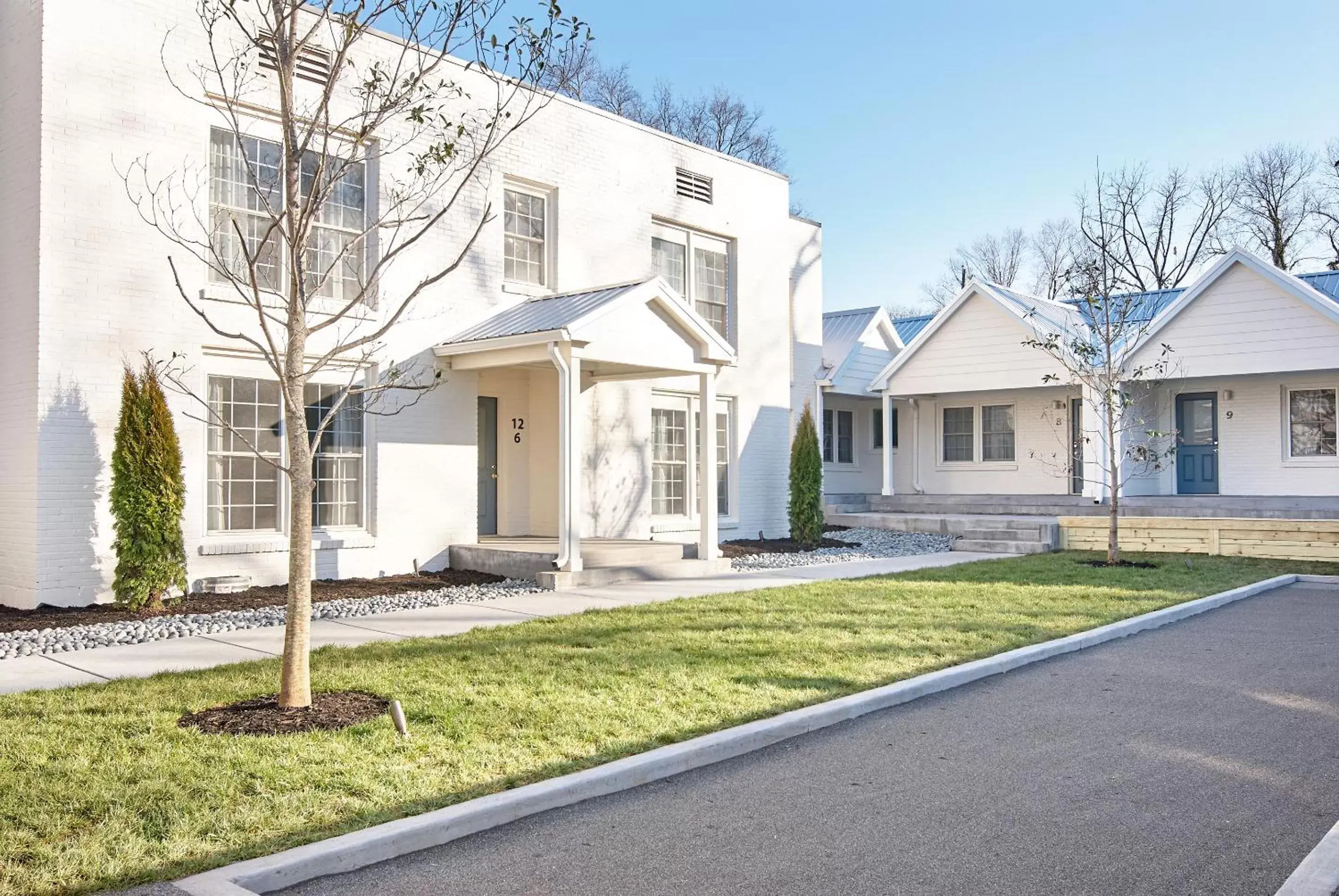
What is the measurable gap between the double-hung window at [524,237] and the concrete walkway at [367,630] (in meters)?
4.87

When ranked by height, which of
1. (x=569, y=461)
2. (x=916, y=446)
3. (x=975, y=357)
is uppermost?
(x=975, y=357)

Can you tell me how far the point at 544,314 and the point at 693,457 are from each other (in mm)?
3131

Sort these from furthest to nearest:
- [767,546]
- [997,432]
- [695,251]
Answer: [997,432]
[695,251]
[767,546]

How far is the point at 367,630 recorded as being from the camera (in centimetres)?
970

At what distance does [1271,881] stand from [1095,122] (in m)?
25.8

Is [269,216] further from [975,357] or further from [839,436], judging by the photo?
[839,436]

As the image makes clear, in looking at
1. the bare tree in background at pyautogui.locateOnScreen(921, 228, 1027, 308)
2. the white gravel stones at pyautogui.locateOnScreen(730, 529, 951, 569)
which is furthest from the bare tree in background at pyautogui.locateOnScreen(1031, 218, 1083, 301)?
the white gravel stones at pyautogui.locateOnScreen(730, 529, 951, 569)

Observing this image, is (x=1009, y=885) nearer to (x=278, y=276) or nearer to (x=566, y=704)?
(x=566, y=704)

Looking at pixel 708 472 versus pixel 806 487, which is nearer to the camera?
pixel 708 472

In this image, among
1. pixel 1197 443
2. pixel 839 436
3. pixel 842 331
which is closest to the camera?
pixel 1197 443

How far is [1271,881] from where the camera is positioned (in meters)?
4.11

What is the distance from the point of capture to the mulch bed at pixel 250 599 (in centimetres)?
1011

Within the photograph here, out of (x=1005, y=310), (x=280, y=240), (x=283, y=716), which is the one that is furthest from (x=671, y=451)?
(x=283, y=716)

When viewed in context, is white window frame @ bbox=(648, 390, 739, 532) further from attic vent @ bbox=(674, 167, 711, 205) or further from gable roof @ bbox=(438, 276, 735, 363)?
attic vent @ bbox=(674, 167, 711, 205)
